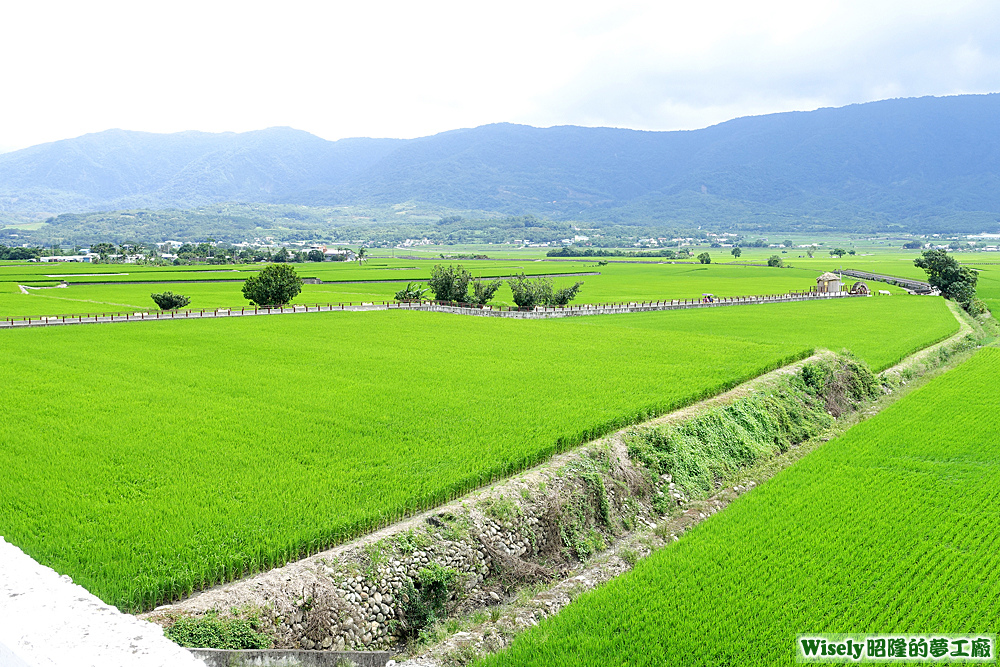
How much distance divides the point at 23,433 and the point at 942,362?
155 ft

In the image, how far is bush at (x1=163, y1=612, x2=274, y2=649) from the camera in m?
11.8

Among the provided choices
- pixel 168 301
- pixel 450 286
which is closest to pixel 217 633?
pixel 168 301

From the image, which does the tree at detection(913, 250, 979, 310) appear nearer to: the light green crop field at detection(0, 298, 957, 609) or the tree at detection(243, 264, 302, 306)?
the light green crop field at detection(0, 298, 957, 609)

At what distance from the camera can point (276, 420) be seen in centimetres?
2388

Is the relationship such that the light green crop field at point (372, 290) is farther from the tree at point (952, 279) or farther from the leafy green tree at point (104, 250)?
the leafy green tree at point (104, 250)

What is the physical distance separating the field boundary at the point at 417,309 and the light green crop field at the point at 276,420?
14.4 ft

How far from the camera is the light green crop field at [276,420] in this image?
14.9 m

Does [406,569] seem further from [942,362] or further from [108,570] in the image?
[942,362]

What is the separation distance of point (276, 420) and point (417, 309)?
4519cm

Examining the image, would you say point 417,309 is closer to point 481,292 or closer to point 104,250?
point 481,292

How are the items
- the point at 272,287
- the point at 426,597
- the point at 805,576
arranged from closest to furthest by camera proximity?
the point at 805,576, the point at 426,597, the point at 272,287

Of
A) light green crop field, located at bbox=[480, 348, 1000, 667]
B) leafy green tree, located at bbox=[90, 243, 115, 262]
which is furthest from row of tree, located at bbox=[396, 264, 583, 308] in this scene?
leafy green tree, located at bbox=[90, 243, 115, 262]

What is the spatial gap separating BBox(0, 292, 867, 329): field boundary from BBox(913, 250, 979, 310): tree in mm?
18514

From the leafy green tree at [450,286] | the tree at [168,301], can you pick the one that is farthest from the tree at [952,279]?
the tree at [168,301]
